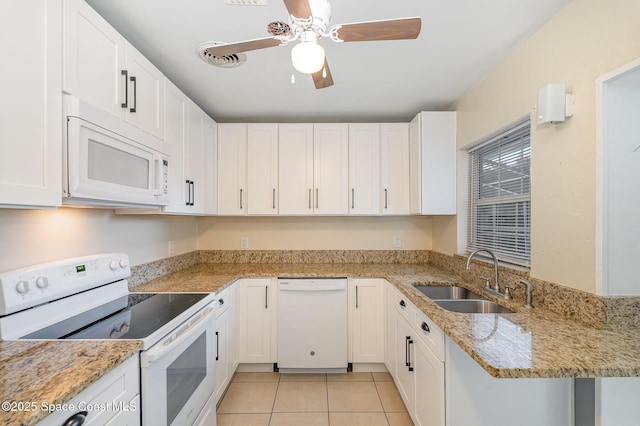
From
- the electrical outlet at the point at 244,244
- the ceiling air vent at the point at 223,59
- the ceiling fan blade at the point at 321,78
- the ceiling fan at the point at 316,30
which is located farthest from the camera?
the electrical outlet at the point at 244,244

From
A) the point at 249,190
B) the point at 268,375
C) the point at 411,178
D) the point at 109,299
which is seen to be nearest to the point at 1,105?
the point at 109,299

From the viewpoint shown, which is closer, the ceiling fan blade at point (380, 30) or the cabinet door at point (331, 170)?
the ceiling fan blade at point (380, 30)

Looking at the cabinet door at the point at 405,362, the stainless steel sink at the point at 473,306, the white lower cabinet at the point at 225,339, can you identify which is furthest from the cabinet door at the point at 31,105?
the stainless steel sink at the point at 473,306

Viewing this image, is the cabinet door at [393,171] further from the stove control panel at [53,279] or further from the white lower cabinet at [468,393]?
the stove control panel at [53,279]

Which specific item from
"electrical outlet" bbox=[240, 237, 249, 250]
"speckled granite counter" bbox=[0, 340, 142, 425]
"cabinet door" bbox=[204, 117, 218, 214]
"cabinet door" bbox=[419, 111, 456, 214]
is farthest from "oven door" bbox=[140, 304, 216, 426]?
"cabinet door" bbox=[419, 111, 456, 214]

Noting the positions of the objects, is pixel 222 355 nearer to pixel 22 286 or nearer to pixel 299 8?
pixel 22 286

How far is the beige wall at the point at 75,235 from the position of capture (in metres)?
1.17

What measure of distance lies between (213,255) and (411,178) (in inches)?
86.3

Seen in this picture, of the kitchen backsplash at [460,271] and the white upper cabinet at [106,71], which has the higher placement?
the white upper cabinet at [106,71]

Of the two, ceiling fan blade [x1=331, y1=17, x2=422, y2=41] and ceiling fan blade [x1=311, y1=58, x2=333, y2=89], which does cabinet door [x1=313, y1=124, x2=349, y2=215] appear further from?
ceiling fan blade [x1=331, y1=17, x2=422, y2=41]

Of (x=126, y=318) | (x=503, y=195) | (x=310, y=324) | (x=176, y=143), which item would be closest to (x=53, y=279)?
(x=126, y=318)

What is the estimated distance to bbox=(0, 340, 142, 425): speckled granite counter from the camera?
0.70 meters

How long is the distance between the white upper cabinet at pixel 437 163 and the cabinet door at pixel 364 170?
0.41 m

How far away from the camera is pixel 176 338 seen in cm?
125
